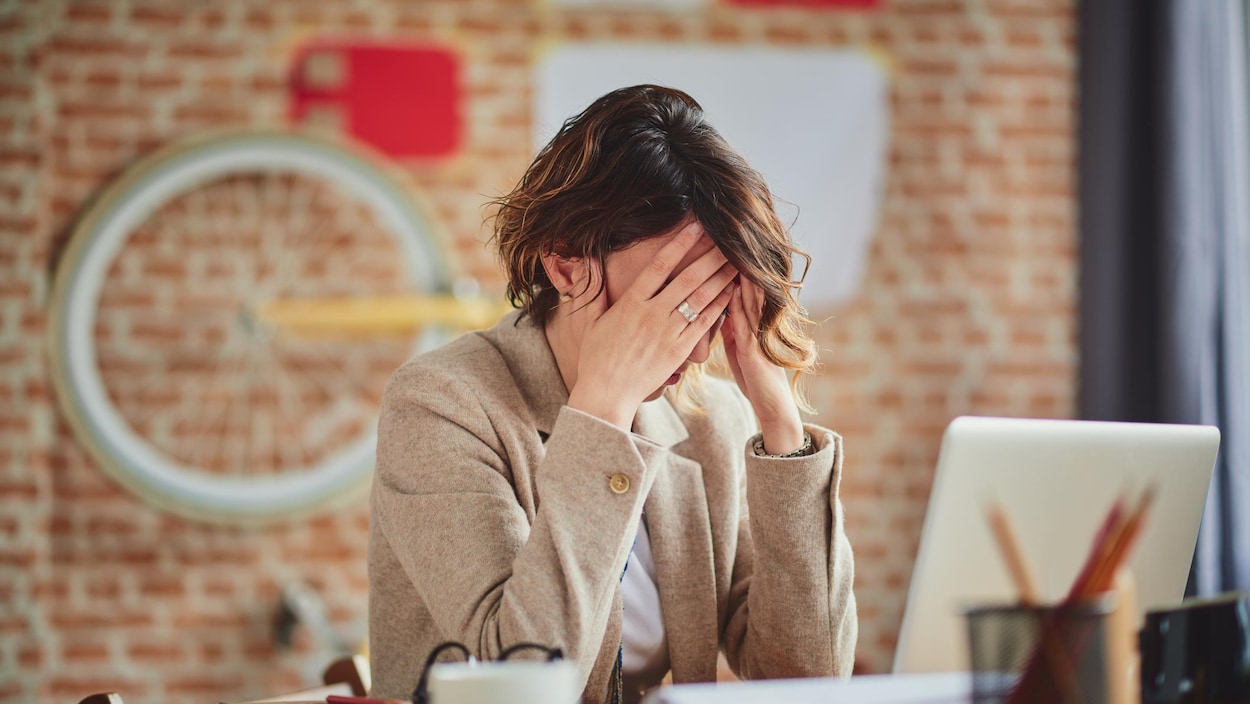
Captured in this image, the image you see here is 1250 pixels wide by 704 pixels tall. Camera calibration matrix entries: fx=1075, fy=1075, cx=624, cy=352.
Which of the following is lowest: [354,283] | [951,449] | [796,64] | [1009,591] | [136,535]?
[136,535]

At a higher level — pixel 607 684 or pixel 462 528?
pixel 462 528

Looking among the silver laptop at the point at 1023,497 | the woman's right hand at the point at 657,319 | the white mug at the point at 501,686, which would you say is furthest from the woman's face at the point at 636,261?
the white mug at the point at 501,686

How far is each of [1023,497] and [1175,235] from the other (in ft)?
5.84

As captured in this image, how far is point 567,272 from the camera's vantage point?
1347 mm

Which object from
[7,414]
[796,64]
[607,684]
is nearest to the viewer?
[607,684]

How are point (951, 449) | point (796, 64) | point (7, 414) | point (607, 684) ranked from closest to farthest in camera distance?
point (951, 449) < point (607, 684) < point (7, 414) < point (796, 64)

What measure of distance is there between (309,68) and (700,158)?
1.90 metres

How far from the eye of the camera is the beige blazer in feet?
3.74

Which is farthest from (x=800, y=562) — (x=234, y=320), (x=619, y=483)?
(x=234, y=320)

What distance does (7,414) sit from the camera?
8.95ft

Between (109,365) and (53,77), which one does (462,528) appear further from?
(53,77)

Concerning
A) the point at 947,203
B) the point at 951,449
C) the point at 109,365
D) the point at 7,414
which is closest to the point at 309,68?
the point at 109,365

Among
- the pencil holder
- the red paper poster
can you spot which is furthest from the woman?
the red paper poster

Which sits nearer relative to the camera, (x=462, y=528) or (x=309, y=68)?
(x=462, y=528)
